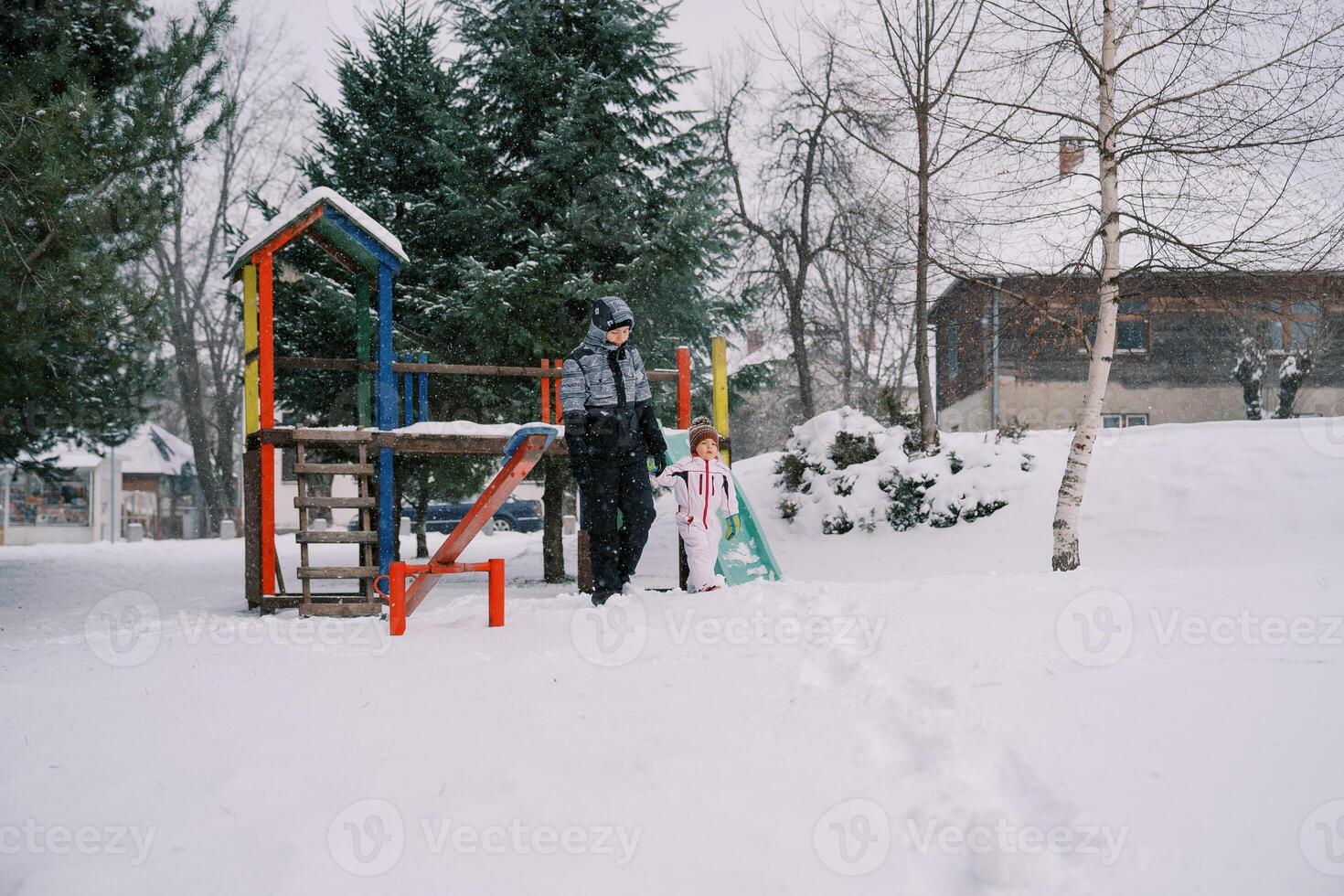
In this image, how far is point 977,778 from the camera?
2.57m

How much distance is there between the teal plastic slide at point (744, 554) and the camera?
7.10m

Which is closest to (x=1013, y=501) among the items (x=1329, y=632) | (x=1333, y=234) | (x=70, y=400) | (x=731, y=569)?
(x=1333, y=234)

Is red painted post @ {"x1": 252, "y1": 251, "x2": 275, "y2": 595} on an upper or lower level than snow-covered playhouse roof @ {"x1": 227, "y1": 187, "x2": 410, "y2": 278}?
lower

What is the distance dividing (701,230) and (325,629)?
640cm

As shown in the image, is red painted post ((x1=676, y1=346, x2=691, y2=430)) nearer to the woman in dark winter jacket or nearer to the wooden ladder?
the woman in dark winter jacket

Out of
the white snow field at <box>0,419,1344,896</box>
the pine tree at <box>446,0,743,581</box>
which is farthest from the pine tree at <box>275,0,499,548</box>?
the white snow field at <box>0,419,1344,896</box>

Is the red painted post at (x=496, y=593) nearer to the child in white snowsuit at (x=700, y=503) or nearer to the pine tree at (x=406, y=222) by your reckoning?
the child in white snowsuit at (x=700, y=503)

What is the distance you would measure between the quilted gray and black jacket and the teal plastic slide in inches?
56.1

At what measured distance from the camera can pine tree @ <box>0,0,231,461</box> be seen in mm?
6410

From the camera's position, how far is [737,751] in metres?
2.90

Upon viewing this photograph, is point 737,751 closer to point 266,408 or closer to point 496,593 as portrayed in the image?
point 496,593

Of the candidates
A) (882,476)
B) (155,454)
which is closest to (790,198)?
(882,476)

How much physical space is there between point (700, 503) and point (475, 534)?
6.47 ft

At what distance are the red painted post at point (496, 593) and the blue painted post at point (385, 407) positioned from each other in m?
2.81
